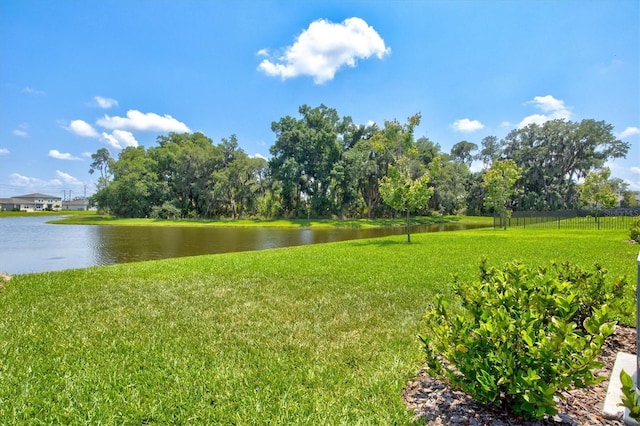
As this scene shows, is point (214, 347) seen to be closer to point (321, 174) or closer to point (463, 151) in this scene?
point (321, 174)

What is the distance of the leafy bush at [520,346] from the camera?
207cm

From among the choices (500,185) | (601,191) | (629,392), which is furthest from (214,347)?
(601,191)

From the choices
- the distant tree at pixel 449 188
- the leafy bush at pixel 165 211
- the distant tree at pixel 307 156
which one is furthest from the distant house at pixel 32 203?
the distant tree at pixel 449 188

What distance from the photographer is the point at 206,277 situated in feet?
27.2

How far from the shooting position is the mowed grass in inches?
111

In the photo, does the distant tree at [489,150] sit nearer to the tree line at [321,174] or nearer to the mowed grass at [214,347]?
the tree line at [321,174]

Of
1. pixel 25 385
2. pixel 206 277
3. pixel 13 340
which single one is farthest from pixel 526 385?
pixel 206 277

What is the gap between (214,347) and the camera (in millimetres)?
4031

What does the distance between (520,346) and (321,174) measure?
43856 mm

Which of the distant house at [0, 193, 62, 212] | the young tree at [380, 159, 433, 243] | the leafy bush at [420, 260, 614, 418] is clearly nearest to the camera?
the leafy bush at [420, 260, 614, 418]

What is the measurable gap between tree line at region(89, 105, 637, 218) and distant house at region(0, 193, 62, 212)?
72729 millimetres

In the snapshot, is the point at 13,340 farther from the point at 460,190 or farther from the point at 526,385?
the point at 460,190

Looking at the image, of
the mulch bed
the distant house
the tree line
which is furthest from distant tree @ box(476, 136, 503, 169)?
the distant house

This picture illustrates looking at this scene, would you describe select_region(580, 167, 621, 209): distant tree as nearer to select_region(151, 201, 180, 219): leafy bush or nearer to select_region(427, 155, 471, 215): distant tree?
select_region(427, 155, 471, 215): distant tree
